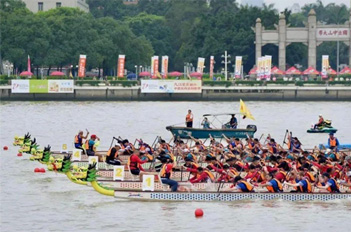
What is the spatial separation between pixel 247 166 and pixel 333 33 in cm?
8002

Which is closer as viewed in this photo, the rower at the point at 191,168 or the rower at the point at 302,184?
the rower at the point at 302,184

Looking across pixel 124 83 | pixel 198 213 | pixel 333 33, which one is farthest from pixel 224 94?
pixel 198 213

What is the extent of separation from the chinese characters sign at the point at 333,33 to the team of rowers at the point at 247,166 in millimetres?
72982

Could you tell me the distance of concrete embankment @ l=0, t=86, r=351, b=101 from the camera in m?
105

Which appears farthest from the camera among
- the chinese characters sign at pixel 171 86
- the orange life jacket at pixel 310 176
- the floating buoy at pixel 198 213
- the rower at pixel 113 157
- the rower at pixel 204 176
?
the chinese characters sign at pixel 171 86

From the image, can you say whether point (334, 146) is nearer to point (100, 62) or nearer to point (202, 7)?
point (100, 62)

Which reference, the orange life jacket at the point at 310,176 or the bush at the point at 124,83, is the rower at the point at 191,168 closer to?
the orange life jacket at the point at 310,176

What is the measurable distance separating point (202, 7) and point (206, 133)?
124 metres

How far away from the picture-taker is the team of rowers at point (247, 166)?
119ft

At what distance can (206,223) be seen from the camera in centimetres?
3350

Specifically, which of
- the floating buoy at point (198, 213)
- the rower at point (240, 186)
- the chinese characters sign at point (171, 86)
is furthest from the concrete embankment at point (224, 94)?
the floating buoy at point (198, 213)

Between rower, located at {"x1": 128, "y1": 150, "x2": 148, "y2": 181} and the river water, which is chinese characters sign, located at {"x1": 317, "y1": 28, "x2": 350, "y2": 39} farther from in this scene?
rower, located at {"x1": 128, "y1": 150, "x2": 148, "y2": 181}

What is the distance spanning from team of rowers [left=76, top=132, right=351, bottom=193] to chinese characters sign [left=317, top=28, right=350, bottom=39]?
2873 inches

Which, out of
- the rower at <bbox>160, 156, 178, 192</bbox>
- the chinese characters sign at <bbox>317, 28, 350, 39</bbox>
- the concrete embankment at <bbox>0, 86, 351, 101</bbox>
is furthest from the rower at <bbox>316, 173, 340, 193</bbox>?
the chinese characters sign at <bbox>317, 28, 350, 39</bbox>
